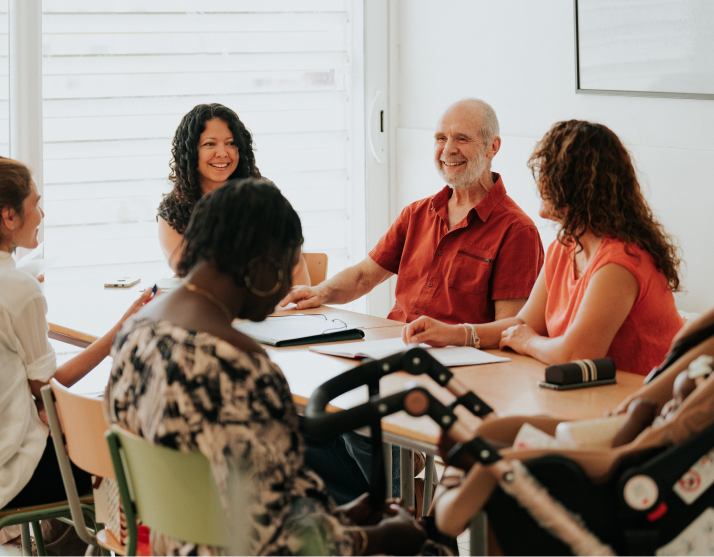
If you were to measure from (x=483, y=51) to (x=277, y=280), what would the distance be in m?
2.85

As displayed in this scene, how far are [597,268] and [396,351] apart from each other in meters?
0.54

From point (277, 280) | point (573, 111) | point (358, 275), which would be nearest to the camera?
point (277, 280)

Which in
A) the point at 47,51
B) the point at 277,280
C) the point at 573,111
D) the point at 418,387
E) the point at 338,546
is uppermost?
the point at 47,51

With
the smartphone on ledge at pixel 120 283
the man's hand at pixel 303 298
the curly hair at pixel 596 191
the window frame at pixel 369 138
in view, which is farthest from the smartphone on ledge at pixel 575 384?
the window frame at pixel 369 138

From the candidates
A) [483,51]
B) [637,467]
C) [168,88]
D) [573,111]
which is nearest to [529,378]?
[637,467]

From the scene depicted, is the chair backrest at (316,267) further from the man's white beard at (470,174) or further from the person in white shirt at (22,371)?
the person in white shirt at (22,371)

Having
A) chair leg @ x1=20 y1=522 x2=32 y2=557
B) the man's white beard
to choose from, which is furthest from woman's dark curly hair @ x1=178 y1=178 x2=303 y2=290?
the man's white beard

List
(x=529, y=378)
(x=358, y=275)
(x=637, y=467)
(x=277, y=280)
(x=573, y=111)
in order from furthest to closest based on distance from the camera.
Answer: (x=573, y=111)
(x=358, y=275)
(x=529, y=378)
(x=277, y=280)
(x=637, y=467)

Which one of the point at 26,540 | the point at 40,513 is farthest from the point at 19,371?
the point at 26,540

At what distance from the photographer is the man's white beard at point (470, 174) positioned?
2711mm

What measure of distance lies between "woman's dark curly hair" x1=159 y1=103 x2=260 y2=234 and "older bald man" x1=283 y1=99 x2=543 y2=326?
692 millimetres

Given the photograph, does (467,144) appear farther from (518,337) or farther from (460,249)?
(518,337)

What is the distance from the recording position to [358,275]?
9.68 feet

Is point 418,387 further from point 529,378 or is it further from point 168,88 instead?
point 168,88
